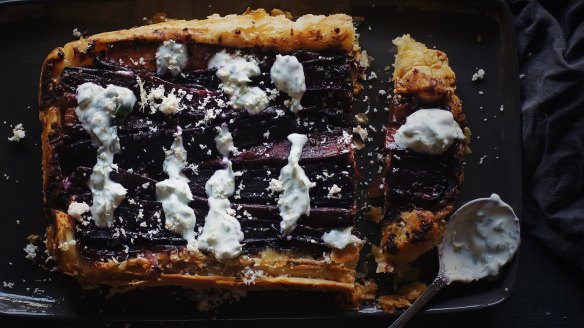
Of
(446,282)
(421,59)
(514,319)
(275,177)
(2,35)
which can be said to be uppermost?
(2,35)

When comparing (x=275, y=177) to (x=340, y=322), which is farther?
(x=340, y=322)

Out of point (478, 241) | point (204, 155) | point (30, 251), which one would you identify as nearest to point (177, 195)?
point (204, 155)

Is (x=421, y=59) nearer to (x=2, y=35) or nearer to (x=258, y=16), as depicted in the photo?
(x=258, y=16)

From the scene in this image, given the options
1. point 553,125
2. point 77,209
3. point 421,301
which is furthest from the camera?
point 553,125

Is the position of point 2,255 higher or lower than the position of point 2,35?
lower

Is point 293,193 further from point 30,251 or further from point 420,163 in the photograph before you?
point 30,251

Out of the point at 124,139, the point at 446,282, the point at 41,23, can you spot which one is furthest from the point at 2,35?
the point at 446,282

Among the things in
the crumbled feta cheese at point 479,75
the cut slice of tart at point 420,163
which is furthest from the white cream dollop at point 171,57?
the crumbled feta cheese at point 479,75
